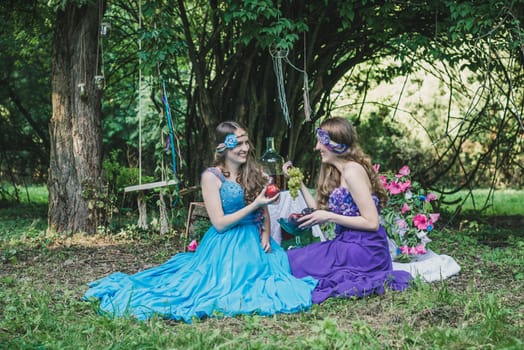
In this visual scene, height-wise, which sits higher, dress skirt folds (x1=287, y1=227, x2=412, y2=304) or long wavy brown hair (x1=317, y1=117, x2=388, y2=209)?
long wavy brown hair (x1=317, y1=117, x2=388, y2=209)

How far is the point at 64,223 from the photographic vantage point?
21.1 feet

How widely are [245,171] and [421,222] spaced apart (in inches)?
58.4

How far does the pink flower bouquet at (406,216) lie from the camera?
4.92 m

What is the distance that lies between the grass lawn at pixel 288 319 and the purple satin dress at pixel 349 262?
134 mm

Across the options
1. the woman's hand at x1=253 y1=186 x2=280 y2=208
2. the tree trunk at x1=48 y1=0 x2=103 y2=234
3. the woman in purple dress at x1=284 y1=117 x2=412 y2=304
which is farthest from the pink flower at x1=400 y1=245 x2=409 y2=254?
the tree trunk at x1=48 y1=0 x2=103 y2=234

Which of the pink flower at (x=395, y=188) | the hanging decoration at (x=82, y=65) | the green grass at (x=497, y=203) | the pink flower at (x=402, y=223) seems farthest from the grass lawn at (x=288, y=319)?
the green grass at (x=497, y=203)

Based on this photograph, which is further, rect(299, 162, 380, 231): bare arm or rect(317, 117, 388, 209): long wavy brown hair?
rect(317, 117, 388, 209): long wavy brown hair

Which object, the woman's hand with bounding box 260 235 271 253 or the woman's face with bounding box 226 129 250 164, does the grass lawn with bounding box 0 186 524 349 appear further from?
the woman's face with bounding box 226 129 250 164

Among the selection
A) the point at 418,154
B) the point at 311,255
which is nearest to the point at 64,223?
the point at 311,255

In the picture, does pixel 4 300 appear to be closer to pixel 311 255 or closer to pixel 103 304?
pixel 103 304

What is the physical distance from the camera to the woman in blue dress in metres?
3.69

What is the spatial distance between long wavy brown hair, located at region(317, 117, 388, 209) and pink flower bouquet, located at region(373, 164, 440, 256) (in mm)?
744

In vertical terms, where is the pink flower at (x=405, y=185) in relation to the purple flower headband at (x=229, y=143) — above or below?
below

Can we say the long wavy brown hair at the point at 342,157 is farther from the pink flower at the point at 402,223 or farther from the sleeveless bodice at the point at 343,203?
the pink flower at the point at 402,223
